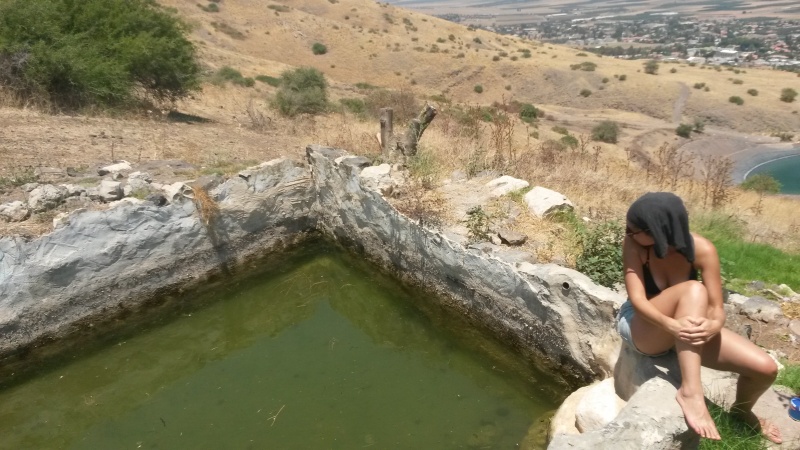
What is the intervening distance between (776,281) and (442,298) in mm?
3739

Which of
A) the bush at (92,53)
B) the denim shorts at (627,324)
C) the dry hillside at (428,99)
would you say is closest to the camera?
the denim shorts at (627,324)

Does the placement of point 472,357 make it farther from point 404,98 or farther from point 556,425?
point 404,98

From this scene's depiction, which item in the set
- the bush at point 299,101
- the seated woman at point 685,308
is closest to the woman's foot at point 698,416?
the seated woman at point 685,308

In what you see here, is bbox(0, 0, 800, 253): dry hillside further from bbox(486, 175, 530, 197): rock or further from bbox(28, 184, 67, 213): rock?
bbox(486, 175, 530, 197): rock

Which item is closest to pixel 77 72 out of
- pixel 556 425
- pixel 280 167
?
pixel 280 167

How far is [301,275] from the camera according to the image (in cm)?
750

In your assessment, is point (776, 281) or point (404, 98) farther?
point (404, 98)

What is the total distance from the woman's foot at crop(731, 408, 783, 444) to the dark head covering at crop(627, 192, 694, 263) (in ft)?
3.42

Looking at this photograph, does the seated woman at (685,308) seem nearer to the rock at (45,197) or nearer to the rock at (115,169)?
the rock at (45,197)

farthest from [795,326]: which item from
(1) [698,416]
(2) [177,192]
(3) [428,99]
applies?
(3) [428,99]

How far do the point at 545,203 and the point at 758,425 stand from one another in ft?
11.1

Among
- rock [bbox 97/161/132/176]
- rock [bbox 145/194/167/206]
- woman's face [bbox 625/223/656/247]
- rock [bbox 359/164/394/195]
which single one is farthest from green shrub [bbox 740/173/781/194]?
rock [bbox 97/161/132/176]

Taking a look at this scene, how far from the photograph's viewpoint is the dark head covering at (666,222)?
9.89 feet

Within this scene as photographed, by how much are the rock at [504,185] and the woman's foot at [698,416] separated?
4.01 metres
